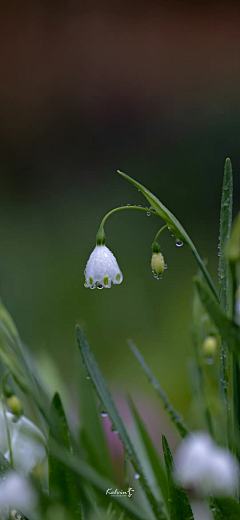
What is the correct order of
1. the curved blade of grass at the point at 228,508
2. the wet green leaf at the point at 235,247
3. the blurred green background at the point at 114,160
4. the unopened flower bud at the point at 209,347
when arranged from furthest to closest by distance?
the blurred green background at the point at 114,160 < the unopened flower bud at the point at 209,347 < the curved blade of grass at the point at 228,508 < the wet green leaf at the point at 235,247

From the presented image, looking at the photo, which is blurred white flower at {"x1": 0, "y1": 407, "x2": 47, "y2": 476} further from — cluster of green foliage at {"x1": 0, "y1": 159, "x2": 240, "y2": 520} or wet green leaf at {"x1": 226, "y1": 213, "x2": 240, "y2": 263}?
wet green leaf at {"x1": 226, "y1": 213, "x2": 240, "y2": 263}

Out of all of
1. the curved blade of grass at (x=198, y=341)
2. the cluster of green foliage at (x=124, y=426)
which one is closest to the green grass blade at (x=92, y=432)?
the cluster of green foliage at (x=124, y=426)

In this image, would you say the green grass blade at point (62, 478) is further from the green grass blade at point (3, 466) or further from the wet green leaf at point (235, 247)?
the wet green leaf at point (235, 247)

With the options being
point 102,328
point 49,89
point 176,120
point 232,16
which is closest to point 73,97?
point 49,89

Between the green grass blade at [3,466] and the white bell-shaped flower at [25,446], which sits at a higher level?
the white bell-shaped flower at [25,446]

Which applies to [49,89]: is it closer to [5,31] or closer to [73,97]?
[73,97]

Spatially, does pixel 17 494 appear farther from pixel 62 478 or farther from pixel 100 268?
pixel 100 268

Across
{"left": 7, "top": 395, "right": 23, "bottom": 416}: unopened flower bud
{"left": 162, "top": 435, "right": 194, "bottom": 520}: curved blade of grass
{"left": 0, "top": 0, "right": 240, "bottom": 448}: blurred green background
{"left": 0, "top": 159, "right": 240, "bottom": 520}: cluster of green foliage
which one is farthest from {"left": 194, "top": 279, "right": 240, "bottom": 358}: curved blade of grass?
{"left": 0, "top": 0, "right": 240, "bottom": 448}: blurred green background
